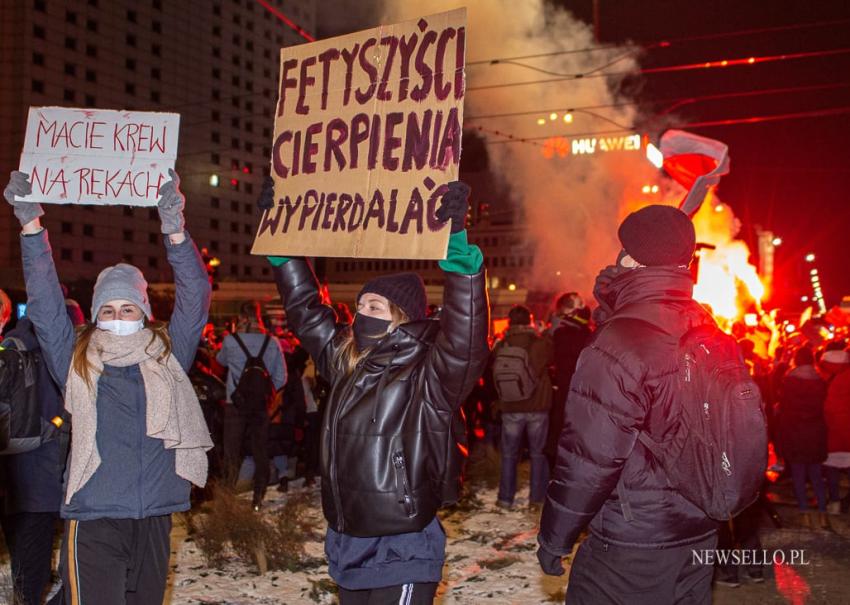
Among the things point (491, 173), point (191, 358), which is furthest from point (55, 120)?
point (491, 173)

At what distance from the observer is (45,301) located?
3.68 meters

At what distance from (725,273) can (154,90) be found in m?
74.6

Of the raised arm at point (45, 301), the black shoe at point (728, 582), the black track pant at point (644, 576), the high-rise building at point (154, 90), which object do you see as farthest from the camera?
the high-rise building at point (154, 90)

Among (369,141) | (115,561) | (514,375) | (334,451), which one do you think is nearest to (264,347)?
(514,375)

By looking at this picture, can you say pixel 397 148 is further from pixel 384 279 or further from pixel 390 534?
pixel 390 534

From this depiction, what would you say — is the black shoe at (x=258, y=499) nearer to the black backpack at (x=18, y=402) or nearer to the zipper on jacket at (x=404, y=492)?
the black backpack at (x=18, y=402)

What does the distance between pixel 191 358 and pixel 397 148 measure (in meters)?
1.43

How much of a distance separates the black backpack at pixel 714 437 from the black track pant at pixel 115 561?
221 cm

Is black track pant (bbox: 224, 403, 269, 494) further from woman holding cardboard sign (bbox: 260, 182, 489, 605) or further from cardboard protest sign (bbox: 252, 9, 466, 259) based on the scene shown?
woman holding cardboard sign (bbox: 260, 182, 489, 605)

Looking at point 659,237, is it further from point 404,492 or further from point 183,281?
point 183,281

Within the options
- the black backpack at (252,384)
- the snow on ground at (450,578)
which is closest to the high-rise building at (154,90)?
the black backpack at (252,384)

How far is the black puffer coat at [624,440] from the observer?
2.89 metres

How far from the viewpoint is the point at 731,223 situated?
143 feet

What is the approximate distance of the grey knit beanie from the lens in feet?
12.3
